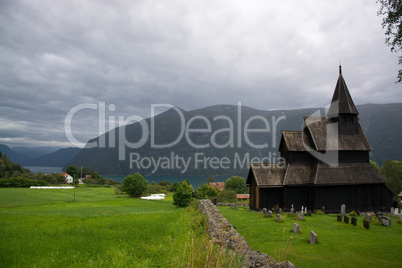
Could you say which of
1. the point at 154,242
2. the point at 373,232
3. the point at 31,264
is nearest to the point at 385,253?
the point at 373,232

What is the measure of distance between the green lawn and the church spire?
15071mm

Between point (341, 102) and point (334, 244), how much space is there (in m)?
22.3

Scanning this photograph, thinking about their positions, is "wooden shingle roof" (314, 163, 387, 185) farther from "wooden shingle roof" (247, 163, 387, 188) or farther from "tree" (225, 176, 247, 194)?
"tree" (225, 176, 247, 194)

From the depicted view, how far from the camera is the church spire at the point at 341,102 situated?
29797 millimetres

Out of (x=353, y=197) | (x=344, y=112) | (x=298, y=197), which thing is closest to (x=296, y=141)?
(x=298, y=197)

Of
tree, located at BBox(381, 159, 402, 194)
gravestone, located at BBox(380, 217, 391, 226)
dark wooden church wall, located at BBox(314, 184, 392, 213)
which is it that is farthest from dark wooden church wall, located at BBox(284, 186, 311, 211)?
tree, located at BBox(381, 159, 402, 194)

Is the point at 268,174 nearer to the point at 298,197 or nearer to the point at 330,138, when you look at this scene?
the point at 298,197

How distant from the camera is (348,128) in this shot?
29938mm

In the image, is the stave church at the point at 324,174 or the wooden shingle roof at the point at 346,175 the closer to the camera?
the wooden shingle roof at the point at 346,175

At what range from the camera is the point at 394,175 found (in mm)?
43781

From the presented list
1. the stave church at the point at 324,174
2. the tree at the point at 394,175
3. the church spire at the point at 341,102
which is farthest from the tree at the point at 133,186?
the tree at the point at 394,175

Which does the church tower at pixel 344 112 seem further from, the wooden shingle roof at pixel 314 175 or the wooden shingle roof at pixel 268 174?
the wooden shingle roof at pixel 268 174

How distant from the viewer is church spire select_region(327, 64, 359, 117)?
29.8 m

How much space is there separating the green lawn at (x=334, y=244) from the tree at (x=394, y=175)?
31.1 meters
